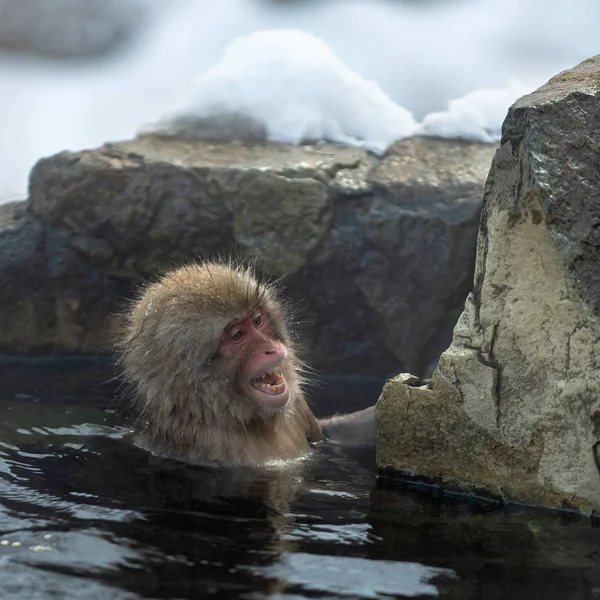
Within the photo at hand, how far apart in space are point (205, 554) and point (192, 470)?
1246mm

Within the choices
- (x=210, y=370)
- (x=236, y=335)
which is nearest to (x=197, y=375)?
(x=210, y=370)

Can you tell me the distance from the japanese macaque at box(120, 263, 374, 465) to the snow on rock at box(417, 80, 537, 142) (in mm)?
2497

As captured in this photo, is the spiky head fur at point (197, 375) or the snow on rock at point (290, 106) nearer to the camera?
the spiky head fur at point (197, 375)

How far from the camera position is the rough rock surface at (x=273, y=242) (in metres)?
5.88

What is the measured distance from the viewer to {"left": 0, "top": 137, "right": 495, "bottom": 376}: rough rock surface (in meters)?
5.88

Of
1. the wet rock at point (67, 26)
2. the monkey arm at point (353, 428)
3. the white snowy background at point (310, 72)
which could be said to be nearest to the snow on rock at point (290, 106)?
the white snowy background at point (310, 72)

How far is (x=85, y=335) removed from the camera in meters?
6.04

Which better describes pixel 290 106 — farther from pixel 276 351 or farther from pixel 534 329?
pixel 534 329

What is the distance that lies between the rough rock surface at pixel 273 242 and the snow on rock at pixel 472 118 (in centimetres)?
56

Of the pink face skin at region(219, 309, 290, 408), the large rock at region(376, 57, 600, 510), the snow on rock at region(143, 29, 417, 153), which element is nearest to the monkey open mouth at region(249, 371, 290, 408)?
the pink face skin at region(219, 309, 290, 408)

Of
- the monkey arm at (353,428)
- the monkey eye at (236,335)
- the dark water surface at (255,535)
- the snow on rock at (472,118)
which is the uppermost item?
the snow on rock at (472,118)

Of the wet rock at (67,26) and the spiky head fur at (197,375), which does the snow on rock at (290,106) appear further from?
the wet rock at (67,26)

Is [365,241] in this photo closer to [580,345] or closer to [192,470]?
[192,470]

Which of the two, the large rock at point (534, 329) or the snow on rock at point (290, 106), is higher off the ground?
the snow on rock at point (290, 106)
